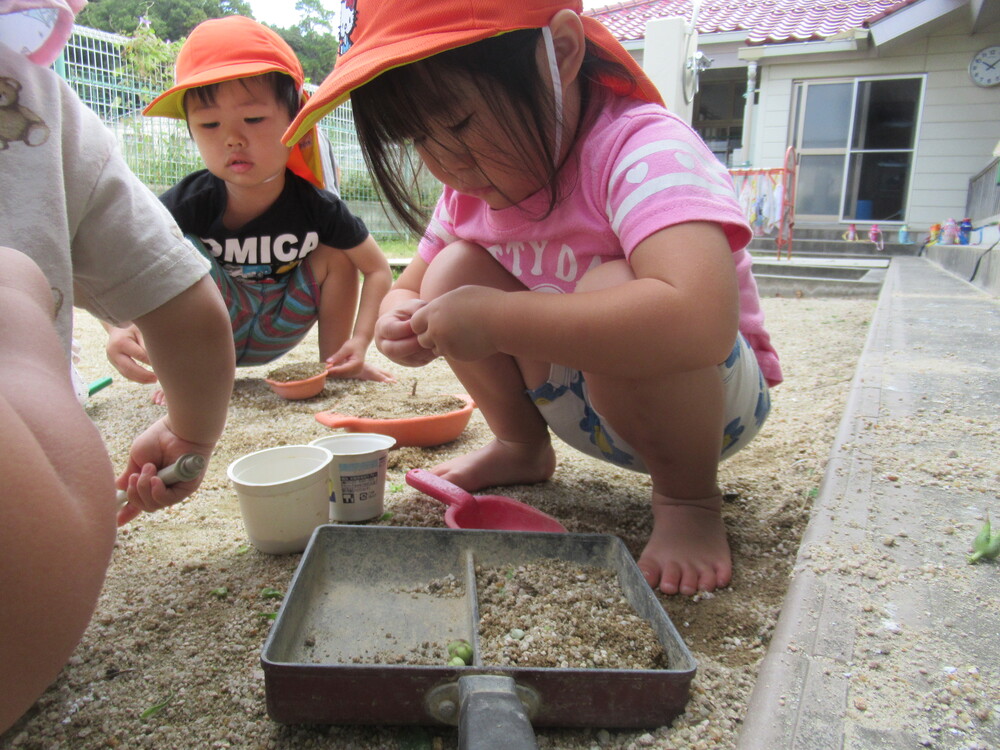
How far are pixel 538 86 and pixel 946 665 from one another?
0.81 meters

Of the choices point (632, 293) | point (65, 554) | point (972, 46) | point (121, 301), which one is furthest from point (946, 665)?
point (972, 46)

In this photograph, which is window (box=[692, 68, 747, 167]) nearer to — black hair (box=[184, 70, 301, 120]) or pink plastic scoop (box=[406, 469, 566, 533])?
black hair (box=[184, 70, 301, 120])

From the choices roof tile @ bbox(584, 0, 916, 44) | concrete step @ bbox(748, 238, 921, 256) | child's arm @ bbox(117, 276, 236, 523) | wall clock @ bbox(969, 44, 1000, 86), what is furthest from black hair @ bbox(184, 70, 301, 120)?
wall clock @ bbox(969, 44, 1000, 86)

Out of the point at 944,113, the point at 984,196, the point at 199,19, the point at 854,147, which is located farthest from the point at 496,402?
the point at 199,19

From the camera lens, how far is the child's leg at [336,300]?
7.94ft

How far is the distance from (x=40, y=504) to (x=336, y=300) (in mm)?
2043

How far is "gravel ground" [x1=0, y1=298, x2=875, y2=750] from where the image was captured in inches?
28.7

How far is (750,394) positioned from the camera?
118 cm

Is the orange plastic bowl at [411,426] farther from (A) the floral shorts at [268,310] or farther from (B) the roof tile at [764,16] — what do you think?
(B) the roof tile at [764,16]

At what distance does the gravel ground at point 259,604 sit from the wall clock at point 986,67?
754 centimetres

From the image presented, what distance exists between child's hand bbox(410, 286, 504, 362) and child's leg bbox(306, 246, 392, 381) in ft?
4.68

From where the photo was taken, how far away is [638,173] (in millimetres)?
933

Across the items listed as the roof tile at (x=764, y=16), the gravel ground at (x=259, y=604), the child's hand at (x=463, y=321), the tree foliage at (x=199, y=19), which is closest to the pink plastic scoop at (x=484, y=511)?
the gravel ground at (x=259, y=604)

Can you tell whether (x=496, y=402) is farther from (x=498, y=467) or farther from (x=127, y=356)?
(x=127, y=356)
